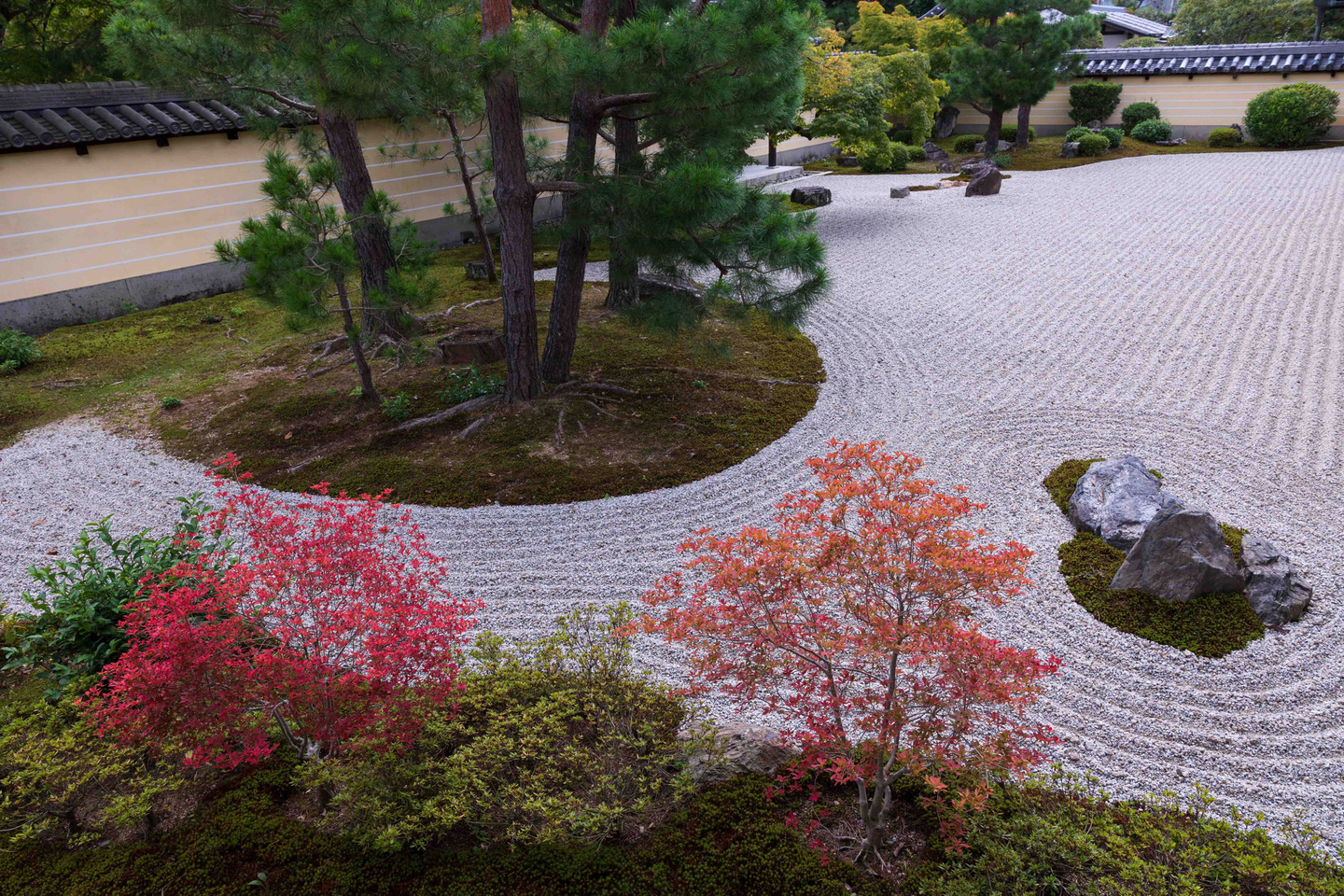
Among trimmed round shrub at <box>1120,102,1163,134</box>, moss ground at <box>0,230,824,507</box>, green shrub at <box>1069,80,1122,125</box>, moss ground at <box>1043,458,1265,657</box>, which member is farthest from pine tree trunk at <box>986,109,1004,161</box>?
moss ground at <box>1043,458,1265,657</box>

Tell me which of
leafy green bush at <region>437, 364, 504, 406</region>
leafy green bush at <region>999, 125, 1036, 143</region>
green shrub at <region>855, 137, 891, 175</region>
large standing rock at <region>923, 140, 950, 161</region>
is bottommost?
leafy green bush at <region>437, 364, 504, 406</region>

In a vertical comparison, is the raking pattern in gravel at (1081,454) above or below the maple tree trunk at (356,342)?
below

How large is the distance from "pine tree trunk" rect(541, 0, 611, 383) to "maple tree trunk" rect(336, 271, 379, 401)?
1617mm

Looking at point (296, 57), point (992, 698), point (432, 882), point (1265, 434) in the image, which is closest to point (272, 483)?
point (296, 57)

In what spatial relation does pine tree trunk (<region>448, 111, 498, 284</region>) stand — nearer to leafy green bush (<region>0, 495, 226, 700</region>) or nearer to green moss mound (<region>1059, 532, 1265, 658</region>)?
leafy green bush (<region>0, 495, 226, 700</region>)

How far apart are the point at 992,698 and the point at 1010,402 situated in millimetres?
5301

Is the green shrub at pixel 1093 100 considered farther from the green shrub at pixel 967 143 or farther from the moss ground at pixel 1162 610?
the moss ground at pixel 1162 610

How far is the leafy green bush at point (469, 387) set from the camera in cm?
746

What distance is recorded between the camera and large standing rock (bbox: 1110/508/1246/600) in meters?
4.49

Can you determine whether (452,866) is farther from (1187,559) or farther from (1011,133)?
(1011,133)

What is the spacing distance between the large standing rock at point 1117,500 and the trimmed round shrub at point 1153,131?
19.9 meters

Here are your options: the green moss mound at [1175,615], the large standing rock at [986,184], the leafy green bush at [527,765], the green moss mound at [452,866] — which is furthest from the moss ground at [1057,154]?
the green moss mound at [452,866]

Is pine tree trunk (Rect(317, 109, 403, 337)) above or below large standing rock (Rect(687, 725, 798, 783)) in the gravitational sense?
above

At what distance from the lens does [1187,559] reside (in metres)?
4.50
